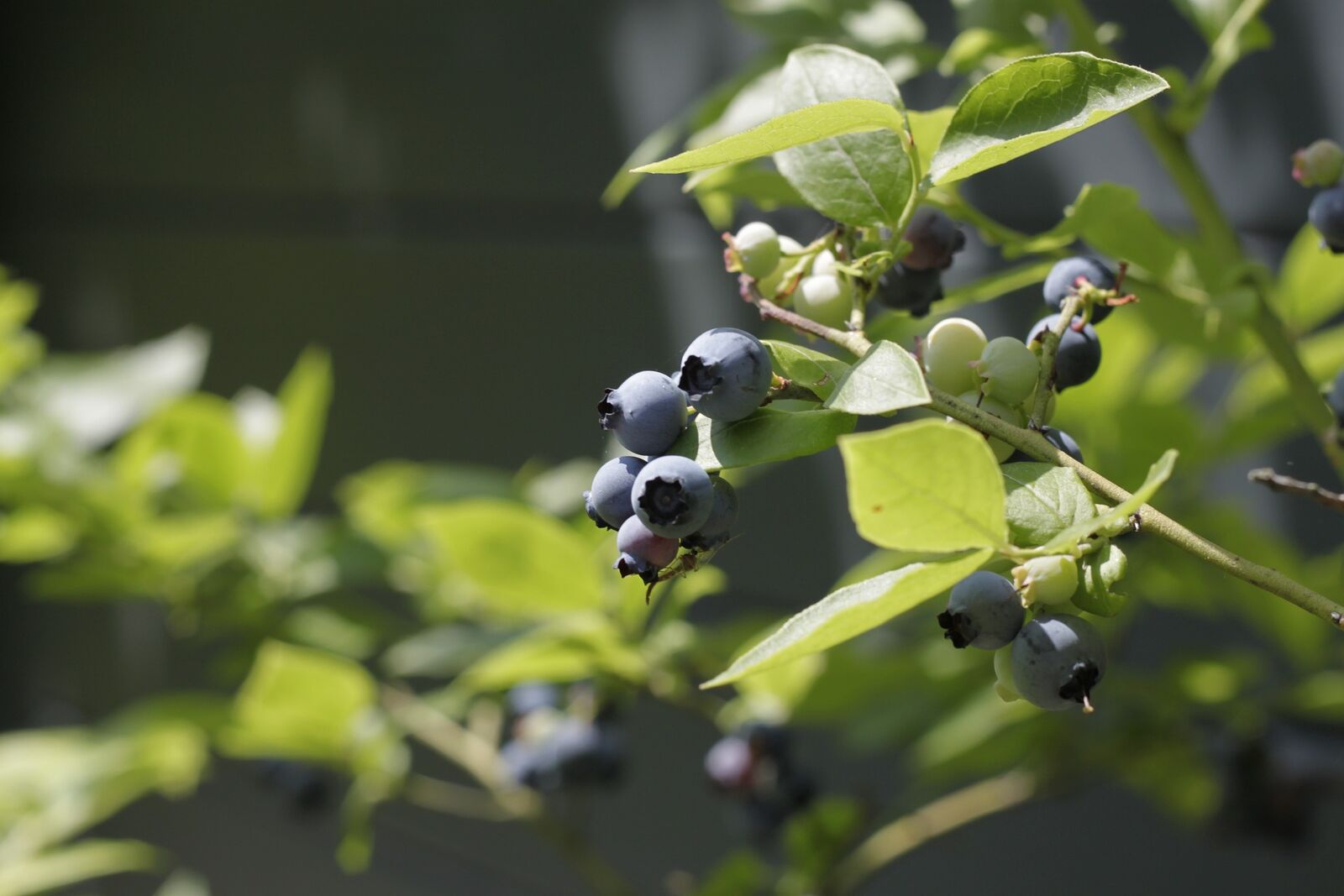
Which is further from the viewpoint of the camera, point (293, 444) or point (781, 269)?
point (293, 444)

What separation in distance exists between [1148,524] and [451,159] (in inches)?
60.8

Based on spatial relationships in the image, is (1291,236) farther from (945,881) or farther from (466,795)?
(466,795)

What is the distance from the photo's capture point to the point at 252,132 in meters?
1.93

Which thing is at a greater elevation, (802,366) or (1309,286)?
(802,366)

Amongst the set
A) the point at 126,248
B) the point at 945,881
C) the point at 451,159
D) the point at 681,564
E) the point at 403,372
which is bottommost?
the point at 945,881

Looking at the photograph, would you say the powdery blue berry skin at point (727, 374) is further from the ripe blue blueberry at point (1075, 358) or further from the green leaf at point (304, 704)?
the green leaf at point (304, 704)

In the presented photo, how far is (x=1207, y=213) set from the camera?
1.53ft

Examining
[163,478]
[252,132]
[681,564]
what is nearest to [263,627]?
[163,478]

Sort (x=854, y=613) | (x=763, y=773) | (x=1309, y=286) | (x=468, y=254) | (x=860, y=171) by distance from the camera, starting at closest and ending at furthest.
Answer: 1. (x=854, y=613)
2. (x=860, y=171)
3. (x=1309, y=286)
4. (x=763, y=773)
5. (x=468, y=254)

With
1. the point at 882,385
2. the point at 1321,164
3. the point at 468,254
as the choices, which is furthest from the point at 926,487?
the point at 468,254

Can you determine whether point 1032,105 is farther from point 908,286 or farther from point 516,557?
point 516,557

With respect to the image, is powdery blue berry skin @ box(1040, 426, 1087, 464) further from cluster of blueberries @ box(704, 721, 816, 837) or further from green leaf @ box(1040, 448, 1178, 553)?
cluster of blueberries @ box(704, 721, 816, 837)

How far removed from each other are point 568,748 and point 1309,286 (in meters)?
0.54

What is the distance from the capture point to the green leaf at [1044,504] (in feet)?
0.88
